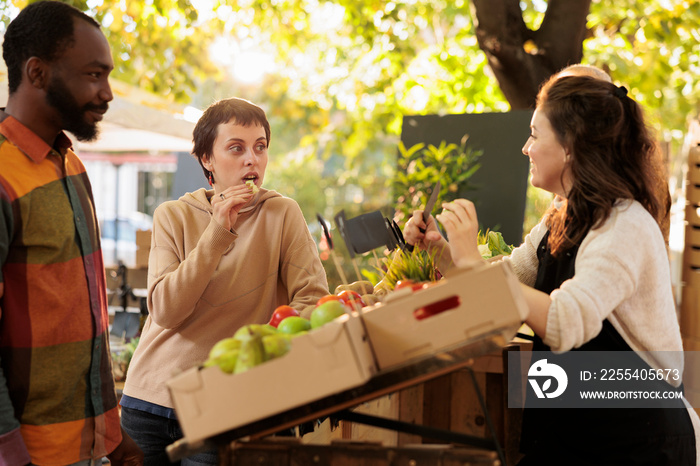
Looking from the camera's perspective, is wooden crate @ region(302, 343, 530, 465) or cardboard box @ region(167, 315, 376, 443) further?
wooden crate @ region(302, 343, 530, 465)

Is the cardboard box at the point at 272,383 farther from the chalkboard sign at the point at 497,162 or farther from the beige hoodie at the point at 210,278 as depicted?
the chalkboard sign at the point at 497,162

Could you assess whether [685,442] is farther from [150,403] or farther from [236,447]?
[150,403]

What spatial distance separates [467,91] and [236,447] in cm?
643

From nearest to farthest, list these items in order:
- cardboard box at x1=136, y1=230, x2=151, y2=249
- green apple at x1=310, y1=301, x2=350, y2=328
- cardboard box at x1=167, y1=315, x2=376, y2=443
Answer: cardboard box at x1=167, y1=315, x2=376, y2=443, green apple at x1=310, y1=301, x2=350, y2=328, cardboard box at x1=136, y1=230, x2=151, y2=249

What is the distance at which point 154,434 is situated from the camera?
87.2 inches

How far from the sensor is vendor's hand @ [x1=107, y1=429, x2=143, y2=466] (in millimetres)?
1917

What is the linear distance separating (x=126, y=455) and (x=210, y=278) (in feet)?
1.92

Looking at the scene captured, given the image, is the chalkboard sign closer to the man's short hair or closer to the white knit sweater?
the white knit sweater

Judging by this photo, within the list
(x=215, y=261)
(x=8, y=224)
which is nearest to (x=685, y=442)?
(x=215, y=261)

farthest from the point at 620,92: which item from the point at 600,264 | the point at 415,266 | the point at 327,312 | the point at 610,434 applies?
the point at 327,312

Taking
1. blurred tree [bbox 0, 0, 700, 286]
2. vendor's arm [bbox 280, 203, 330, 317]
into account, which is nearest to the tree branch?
blurred tree [bbox 0, 0, 700, 286]

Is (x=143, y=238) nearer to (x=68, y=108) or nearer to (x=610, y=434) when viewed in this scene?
(x=68, y=108)

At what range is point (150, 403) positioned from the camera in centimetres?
220

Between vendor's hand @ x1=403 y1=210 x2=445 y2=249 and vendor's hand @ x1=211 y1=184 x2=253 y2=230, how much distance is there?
2.05 feet
